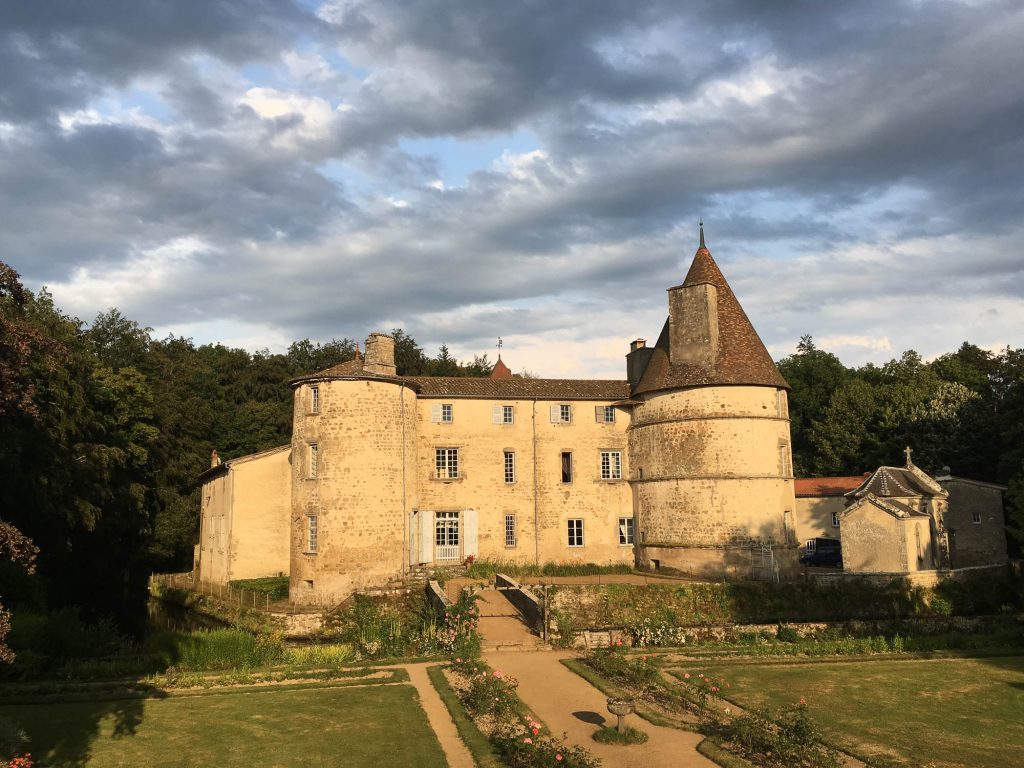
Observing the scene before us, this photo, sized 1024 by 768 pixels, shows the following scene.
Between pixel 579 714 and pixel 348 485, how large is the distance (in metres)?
15.8

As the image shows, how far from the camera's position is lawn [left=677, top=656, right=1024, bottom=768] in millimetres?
11867

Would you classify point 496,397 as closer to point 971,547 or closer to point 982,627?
point 982,627

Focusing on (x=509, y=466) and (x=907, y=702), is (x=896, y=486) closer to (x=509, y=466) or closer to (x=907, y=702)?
(x=509, y=466)

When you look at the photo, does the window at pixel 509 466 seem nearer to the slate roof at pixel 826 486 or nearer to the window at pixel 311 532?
the window at pixel 311 532

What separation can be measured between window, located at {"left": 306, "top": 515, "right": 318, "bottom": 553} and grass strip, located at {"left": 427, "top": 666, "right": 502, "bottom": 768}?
39.8 feet

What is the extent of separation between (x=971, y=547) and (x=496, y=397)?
23.2 meters

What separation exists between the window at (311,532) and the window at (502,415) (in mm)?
8495

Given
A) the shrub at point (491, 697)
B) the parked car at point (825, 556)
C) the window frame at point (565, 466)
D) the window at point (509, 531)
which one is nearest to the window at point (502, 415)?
the window frame at point (565, 466)

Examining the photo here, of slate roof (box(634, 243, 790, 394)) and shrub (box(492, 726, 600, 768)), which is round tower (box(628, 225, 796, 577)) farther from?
shrub (box(492, 726, 600, 768))

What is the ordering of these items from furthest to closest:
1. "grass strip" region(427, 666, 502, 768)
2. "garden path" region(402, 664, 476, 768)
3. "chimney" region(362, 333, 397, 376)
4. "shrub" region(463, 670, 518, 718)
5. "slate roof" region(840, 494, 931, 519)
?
"chimney" region(362, 333, 397, 376), "slate roof" region(840, 494, 931, 519), "shrub" region(463, 670, 518, 718), "garden path" region(402, 664, 476, 768), "grass strip" region(427, 666, 502, 768)

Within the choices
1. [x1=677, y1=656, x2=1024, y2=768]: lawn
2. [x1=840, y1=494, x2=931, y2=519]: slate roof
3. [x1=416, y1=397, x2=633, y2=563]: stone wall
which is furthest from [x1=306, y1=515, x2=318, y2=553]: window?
[x1=840, y1=494, x2=931, y2=519]: slate roof

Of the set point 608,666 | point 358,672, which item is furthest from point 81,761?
point 608,666

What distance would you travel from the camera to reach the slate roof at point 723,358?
2944cm

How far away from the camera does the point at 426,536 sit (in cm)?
3014
